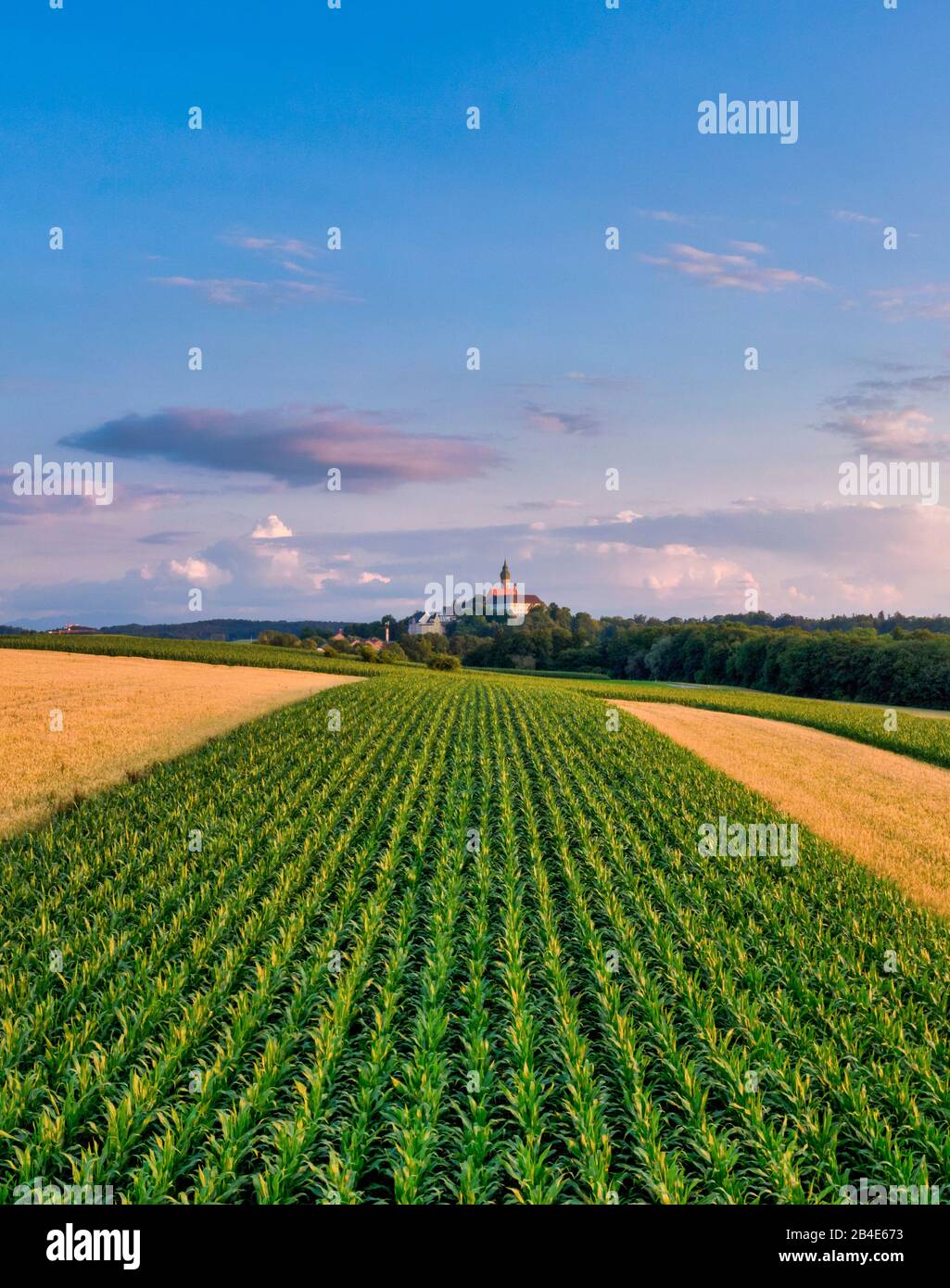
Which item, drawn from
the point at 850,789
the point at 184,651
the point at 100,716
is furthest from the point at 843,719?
the point at 184,651

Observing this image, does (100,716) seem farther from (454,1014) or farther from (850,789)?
(850,789)

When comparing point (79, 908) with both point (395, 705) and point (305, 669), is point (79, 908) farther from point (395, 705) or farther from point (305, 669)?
point (305, 669)

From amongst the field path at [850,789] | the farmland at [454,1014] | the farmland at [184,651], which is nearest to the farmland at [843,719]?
the field path at [850,789]

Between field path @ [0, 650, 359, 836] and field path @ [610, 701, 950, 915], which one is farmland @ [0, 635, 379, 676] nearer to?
field path @ [0, 650, 359, 836]

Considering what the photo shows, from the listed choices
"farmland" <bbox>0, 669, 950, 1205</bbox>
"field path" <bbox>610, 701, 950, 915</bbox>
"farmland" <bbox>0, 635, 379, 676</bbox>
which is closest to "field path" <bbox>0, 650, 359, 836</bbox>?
"farmland" <bbox>0, 669, 950, 1205</bbox>

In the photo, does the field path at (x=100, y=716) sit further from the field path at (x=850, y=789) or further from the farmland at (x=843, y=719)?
the farmland at (x=843, y=719)
